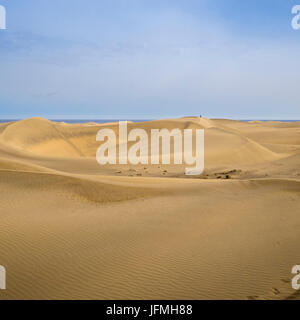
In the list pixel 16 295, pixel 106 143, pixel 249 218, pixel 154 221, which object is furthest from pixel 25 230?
pixel 106 143

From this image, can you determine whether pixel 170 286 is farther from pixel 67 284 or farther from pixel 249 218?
pixel 249 218

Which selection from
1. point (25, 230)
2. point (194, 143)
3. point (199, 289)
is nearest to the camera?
point (199, 289)

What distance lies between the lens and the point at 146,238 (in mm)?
5586

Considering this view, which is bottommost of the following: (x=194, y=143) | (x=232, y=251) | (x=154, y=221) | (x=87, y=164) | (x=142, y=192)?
(x=232, y=251)

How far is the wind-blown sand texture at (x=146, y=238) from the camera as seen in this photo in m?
4.05

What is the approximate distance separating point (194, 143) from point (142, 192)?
622 inches

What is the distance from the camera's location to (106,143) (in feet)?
106

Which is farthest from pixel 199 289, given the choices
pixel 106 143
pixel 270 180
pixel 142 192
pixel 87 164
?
pixel 106 143

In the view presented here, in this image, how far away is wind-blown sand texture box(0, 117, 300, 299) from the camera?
13.3 ft

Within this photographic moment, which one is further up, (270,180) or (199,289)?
(270,180)

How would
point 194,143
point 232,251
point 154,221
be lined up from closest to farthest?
point 232,251 → point 154,221 → point 194,143
